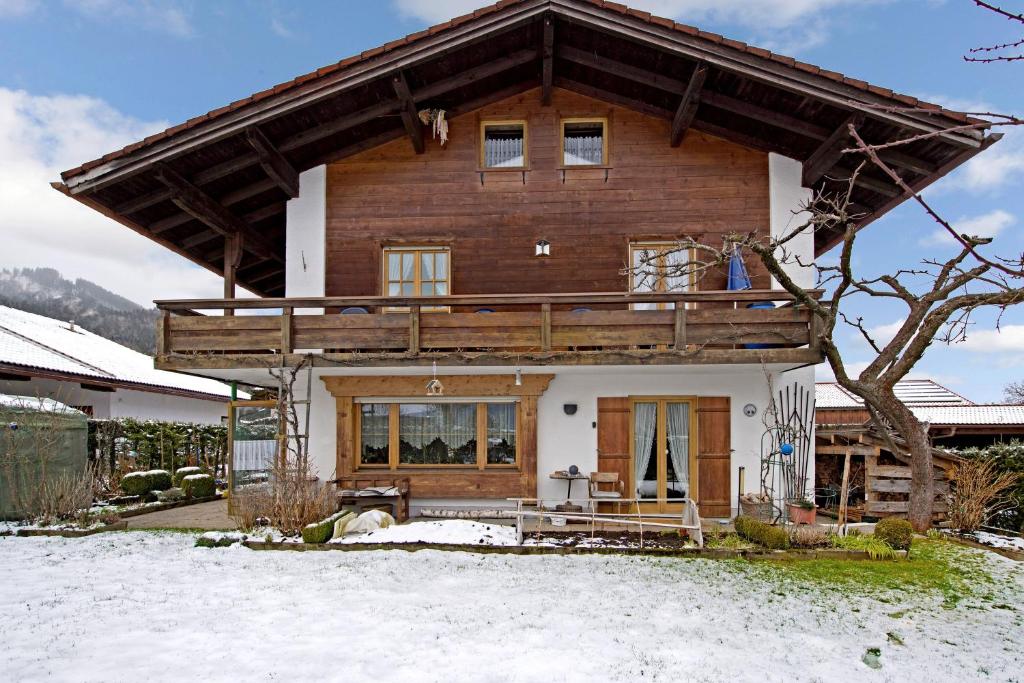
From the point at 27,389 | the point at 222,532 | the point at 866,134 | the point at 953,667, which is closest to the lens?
the point at 953,667

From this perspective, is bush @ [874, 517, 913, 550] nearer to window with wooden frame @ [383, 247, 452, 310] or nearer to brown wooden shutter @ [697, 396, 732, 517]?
brown wooden shutter @ [697, 396, 732, 517]

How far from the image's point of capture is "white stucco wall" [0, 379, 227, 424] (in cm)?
1539

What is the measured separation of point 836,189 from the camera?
37.4ft

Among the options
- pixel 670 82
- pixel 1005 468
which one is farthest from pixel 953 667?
pixel 670 82

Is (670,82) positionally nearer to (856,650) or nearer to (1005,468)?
(1005,468)

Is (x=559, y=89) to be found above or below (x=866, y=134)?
above

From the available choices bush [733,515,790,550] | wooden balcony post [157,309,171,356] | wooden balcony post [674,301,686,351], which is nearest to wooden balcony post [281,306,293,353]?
wooden balcony post [157,309,171,356]

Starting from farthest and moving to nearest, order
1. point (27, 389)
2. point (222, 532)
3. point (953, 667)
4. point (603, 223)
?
point (27, 389)
point (603, 223)
point (222, 532)
point (953, 667)

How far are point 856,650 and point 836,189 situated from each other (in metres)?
8.50

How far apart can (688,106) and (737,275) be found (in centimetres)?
279

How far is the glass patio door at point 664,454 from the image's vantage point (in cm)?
1061

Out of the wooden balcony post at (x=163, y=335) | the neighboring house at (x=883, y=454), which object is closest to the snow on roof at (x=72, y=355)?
the wooden balcony post at (x=163, y=335)

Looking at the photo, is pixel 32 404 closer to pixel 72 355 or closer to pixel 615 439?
pixel 72 355

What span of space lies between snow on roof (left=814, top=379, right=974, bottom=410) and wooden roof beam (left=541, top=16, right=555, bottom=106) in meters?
10.1
